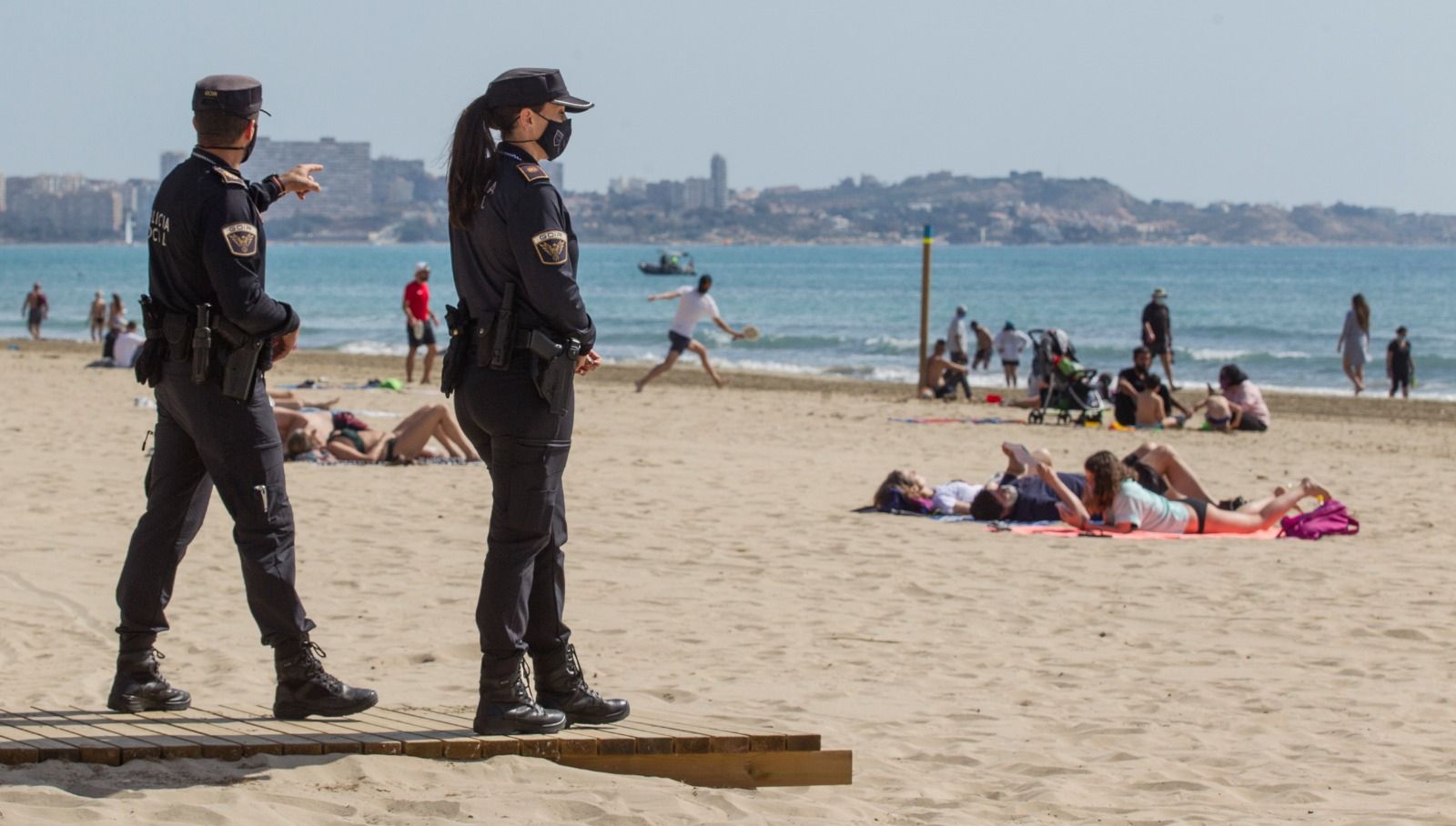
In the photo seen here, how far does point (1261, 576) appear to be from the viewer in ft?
29.1

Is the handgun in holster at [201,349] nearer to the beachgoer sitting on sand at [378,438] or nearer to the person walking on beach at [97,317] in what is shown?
Answer: the beachgoer sitting on sand at [378,438]

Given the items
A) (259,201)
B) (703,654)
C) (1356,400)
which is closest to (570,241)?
(259,201)

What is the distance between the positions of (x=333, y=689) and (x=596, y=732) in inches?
28.7

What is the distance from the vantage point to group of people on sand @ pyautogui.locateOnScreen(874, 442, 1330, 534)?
10180 millimetres

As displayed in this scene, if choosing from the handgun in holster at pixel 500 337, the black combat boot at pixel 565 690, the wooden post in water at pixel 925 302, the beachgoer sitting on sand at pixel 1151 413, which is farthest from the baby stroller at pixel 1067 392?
the handgun in holster at pixel 500 337

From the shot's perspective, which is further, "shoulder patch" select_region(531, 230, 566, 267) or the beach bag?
the beach bag

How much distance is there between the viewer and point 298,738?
4555mm

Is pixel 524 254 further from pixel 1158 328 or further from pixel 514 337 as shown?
pixel 1158 328

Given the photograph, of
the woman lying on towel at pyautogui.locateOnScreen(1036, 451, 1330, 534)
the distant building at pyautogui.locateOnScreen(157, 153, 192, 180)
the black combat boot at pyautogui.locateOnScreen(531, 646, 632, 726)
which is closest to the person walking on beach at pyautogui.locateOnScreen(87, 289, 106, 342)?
the distant building at pyautogui.locateOnScreen(157, 153, 192, 180)

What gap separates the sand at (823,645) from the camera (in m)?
4.48

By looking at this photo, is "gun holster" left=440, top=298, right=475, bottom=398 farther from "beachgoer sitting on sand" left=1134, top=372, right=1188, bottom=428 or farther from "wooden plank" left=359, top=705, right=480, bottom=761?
"beachgoer sitting on sand" left=1134, top=372, right=1188, bottom=428

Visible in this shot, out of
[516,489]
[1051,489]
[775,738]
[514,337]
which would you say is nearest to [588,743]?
[775,738]

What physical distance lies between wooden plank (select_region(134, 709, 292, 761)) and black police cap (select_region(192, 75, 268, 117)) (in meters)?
1.61

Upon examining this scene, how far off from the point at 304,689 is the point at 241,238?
121cm
